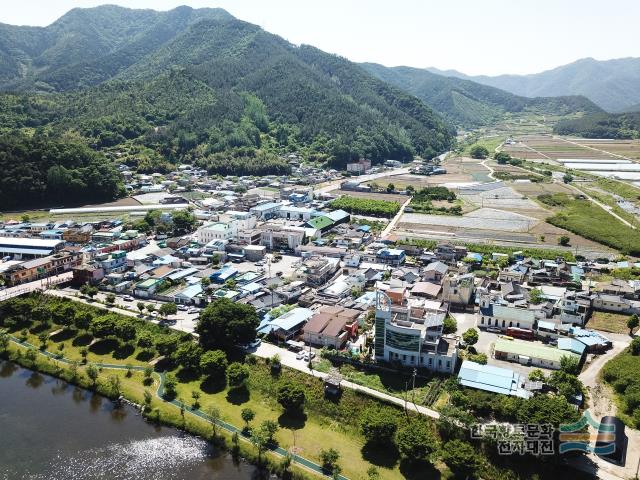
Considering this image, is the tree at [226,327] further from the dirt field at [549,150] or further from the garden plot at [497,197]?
the dirt field at [549,150]

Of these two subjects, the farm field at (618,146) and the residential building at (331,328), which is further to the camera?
the farm field at (618,146)

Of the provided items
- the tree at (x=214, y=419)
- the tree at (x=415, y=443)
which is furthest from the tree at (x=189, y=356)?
the tree at (x=415, y=443)

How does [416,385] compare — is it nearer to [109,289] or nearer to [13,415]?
[13,415]

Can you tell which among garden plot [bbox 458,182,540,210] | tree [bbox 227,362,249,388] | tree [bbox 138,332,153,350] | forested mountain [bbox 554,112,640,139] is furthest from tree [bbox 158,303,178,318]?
forested mountain [bbox 554,112,640,139]

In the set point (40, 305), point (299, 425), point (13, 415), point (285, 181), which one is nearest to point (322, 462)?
point (299, 425)

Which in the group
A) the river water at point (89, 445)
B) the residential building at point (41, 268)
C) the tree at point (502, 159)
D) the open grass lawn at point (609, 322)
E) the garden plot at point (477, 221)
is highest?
the tree at point (502, 159)

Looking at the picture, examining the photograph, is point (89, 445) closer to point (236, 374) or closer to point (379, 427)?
point (236, 374)

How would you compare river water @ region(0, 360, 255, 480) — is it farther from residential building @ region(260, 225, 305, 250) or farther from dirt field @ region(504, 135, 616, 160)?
dirt field @ region(504, 135, 616, 160)
